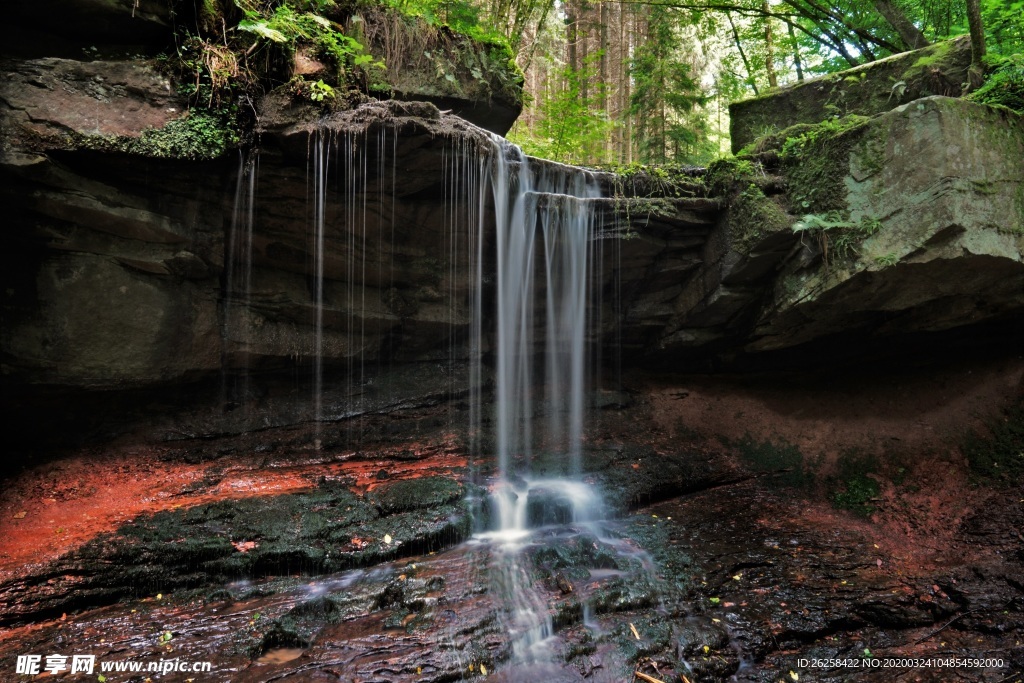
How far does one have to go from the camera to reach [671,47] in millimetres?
12078

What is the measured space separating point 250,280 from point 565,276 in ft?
15.4

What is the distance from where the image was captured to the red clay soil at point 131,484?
4934 millimetres

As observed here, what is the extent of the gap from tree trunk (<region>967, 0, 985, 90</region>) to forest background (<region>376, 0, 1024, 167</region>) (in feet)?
0.06

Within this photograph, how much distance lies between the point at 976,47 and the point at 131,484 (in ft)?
39.6

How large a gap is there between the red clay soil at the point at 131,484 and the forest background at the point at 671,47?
6.37m

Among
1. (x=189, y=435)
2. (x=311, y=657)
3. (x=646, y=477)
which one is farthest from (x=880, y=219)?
(x=189, y=435)

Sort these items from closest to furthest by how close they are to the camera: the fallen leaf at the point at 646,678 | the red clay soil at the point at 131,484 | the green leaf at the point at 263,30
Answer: the fallen leaf at the point at 646,678 → the red clay soil at the point at 131,484 → the green leaf at the point at 263,30

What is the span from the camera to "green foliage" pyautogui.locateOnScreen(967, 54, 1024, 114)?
6.31 m

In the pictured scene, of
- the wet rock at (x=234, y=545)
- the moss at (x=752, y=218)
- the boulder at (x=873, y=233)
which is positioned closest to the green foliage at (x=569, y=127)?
the boulder at (x=873, y=233)

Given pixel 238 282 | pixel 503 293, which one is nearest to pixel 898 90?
pixel 503 293

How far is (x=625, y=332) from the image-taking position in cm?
915

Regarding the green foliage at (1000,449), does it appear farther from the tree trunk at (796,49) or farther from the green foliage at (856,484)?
the tree trunk at (796,49)

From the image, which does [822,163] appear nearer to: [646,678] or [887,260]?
[887,260]

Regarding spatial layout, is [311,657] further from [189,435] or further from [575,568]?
[189,435]
